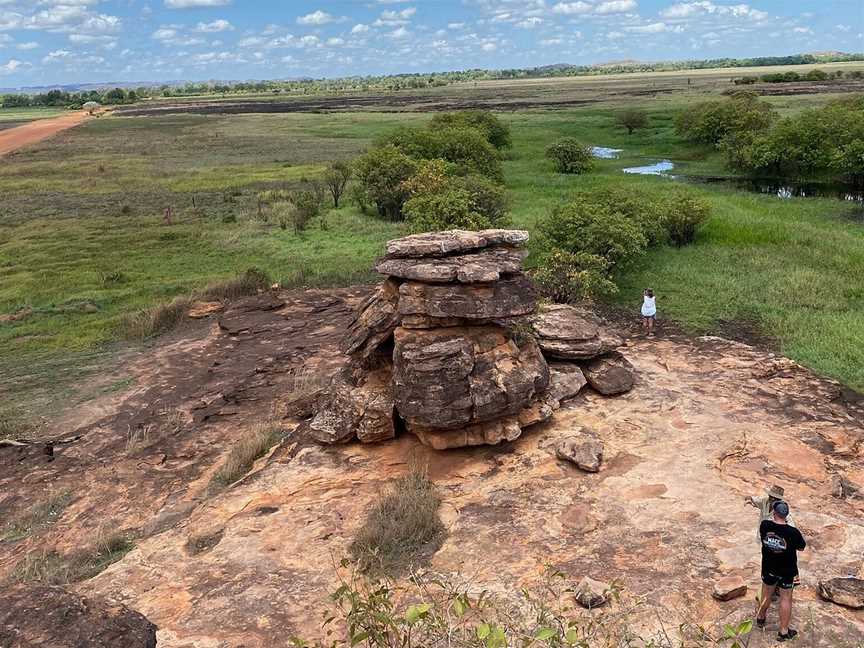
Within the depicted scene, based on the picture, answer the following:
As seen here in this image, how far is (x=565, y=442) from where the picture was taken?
12906 millimetres

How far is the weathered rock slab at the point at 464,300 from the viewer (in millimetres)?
13477

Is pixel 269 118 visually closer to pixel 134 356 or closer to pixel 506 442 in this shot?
pixel 134 356

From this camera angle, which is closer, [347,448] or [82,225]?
[347,448]

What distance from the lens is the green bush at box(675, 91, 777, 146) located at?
51906mm

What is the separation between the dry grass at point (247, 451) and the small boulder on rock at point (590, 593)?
24.6 ft

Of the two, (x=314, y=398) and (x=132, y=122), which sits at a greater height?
(x=132, y=122)

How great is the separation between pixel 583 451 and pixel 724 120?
50631 millimetres

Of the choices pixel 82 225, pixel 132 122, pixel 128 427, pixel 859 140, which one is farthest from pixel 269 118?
pixel 128 427

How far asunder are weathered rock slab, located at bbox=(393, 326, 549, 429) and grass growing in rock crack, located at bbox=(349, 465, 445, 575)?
5.99 ft

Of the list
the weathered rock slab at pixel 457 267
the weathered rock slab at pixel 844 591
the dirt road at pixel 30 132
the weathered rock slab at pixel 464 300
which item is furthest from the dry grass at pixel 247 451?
the dirt road at pixel 30 132

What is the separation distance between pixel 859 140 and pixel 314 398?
128 feet

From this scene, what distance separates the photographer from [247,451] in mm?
13914

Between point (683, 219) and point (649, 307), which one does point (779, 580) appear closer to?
point (649, 307)

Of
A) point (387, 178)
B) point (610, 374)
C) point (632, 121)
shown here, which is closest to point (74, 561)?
point (610, 374)
